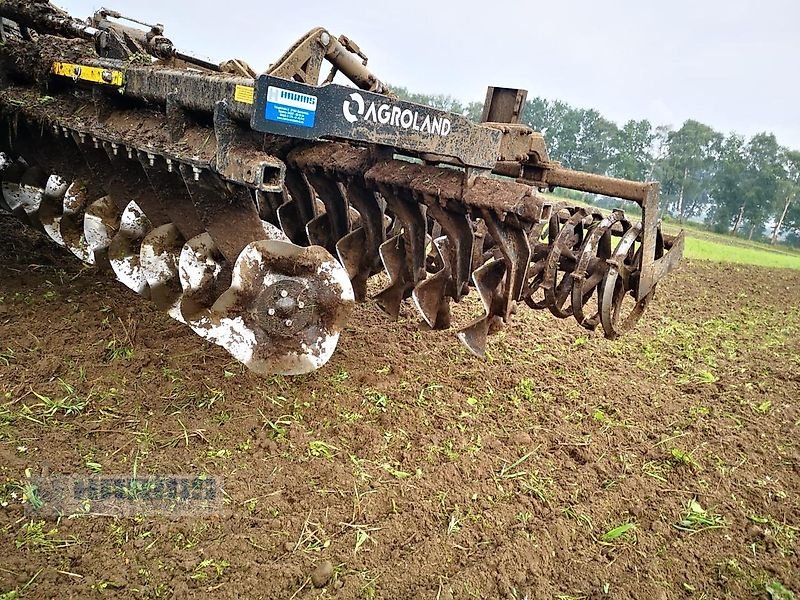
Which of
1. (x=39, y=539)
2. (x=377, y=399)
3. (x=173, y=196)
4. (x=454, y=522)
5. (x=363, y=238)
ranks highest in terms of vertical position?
(x=173, y=196)

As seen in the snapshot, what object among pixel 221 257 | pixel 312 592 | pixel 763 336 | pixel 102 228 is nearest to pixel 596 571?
pixel 312 592

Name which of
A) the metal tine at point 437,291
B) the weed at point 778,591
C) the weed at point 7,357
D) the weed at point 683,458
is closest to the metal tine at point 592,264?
the metal tine at point 437,291

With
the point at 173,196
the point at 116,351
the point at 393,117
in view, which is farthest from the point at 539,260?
the point at 116,351

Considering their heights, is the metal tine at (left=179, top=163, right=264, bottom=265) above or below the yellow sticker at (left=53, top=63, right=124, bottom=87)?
below

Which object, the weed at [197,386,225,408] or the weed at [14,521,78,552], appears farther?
the weed at [197,386,225,408]

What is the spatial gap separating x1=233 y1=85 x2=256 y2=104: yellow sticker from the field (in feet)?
5.24

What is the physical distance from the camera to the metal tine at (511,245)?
314 cm

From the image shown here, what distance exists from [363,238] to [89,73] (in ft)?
5.86

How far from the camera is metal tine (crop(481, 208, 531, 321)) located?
124 inches

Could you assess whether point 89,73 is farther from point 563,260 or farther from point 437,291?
point 563,260

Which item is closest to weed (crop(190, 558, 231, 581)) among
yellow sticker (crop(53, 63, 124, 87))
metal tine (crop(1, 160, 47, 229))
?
yellow sticker (crop(53, 63, 124, 87))

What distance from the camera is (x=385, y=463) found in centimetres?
305

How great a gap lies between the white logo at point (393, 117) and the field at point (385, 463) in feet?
5.18

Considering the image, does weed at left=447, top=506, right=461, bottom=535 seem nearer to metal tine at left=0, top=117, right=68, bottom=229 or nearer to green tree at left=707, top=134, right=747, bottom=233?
metal tine at left=0, top=117, right=68, bottom=229
